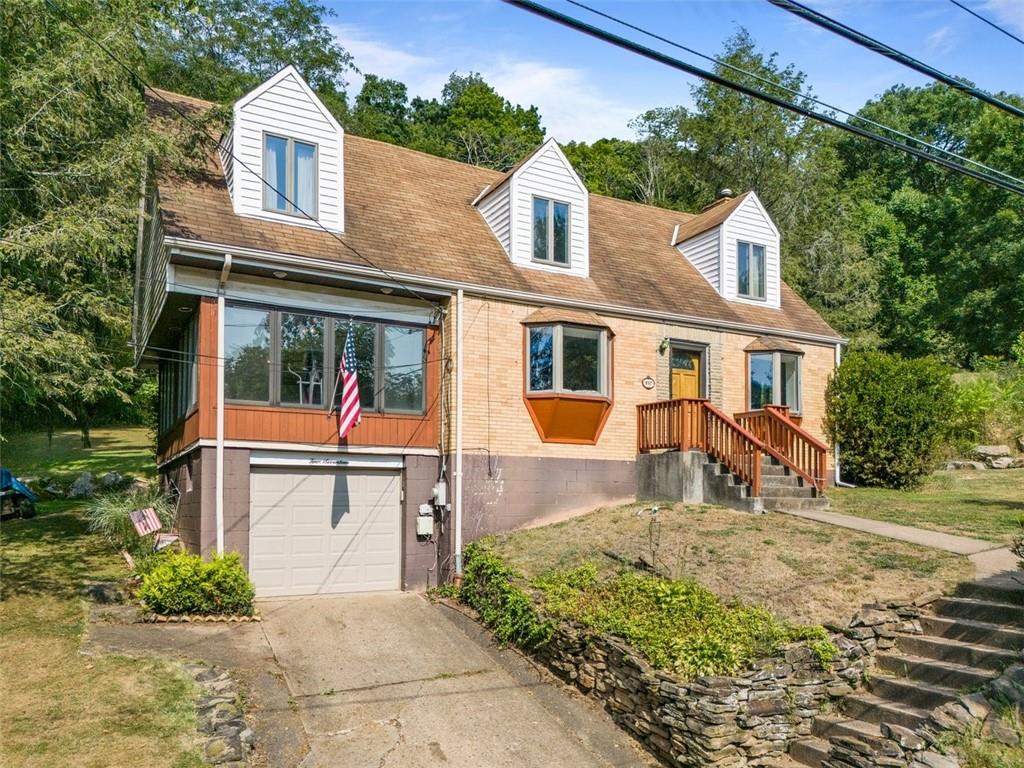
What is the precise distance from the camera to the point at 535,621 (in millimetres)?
11031

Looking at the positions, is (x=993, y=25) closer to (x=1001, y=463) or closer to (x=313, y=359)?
(x=313, y=359)

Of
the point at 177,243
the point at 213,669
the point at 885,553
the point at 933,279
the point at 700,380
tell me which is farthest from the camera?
the point at 933,279

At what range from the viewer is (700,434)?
50.9 feet

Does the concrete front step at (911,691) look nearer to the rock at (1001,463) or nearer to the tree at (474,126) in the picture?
the rock at (1001,463)

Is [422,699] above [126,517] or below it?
below

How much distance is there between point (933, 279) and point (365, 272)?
35258 millimetres

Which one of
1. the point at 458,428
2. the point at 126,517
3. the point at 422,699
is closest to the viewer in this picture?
the point at 422,699

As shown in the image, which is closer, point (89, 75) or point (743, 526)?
point (743, 526)

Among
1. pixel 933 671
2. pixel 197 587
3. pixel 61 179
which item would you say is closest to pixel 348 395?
pixel 197 587

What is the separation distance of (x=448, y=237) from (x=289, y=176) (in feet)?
10.5

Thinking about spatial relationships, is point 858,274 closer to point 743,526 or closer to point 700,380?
point 700,380

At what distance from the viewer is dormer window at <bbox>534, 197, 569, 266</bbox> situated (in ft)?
54.5

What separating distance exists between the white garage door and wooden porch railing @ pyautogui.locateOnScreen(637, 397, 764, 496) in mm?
4991

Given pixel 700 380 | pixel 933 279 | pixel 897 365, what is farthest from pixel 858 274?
pixel 700 380
